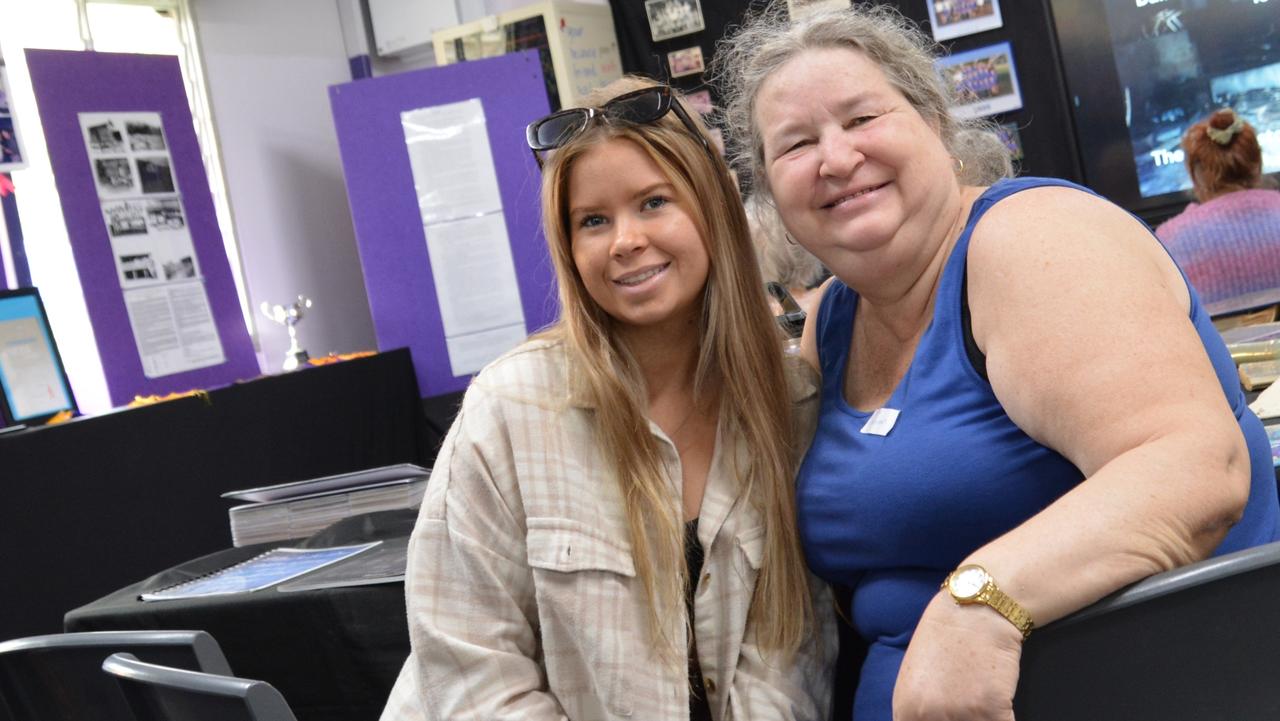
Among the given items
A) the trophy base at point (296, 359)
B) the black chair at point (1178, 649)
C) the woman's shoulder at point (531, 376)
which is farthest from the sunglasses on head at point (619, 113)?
the trophy base at point (296, 359)

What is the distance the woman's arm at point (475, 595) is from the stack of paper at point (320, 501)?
29.3 inches

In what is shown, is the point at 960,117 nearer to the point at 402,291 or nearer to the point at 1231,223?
the point at 1231,223

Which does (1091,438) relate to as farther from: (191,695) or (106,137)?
(106,137)

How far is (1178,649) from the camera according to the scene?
899mm

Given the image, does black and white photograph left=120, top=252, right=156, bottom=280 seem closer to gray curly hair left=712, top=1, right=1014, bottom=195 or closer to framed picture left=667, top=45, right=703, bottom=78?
framed picture left=667, top=45, right=703, bottom=78

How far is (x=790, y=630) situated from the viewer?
1.49 m

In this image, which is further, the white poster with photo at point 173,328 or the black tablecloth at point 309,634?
the white poster with photo at point 173,328

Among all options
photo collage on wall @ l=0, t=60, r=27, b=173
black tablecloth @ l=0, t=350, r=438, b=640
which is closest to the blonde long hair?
black tablecloth @ l=0, t=350, r=438, b=640

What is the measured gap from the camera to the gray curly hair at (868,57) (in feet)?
4.74

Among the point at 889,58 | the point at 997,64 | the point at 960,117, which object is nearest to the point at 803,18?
the point at 889,58

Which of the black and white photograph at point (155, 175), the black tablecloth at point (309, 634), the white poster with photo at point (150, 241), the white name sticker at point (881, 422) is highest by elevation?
the black and white photograph at point (155, 175)

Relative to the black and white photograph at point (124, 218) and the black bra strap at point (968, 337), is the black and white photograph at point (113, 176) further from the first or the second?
the black bra strap at point (968, 337)

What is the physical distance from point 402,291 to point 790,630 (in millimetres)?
4537

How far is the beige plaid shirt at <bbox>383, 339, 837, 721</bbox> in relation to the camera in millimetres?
1442
